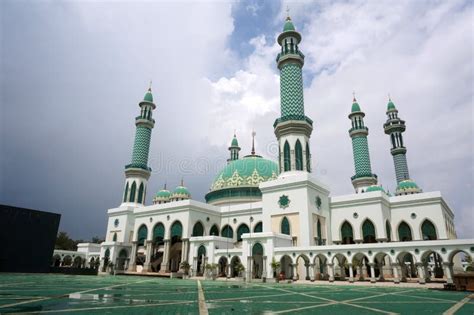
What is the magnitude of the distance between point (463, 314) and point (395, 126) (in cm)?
3908

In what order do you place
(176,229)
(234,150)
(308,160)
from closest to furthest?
(308,160), (176,229), (234,150)

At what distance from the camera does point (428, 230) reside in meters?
25.2

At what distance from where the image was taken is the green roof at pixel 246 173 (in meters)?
38.3

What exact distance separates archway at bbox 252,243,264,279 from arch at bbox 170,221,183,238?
9.49 meters

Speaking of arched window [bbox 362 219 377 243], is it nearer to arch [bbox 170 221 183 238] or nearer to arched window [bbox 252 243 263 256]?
arched window [bbox 252 243 263 256]

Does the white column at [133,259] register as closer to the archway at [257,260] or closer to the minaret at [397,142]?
the archway at [257,260]

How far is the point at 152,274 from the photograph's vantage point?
29516 mm

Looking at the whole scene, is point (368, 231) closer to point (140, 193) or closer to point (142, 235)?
point (142, 235)

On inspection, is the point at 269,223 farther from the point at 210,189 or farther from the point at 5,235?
the point at 5,235

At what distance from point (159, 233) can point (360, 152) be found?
81.4 ft

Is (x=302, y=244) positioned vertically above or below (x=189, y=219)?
below

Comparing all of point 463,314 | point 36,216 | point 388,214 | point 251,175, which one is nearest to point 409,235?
point 388,214

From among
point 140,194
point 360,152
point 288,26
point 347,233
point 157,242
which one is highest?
point 288,26

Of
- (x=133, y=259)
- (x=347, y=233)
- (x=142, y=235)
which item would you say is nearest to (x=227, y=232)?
(x=142, y=235)
